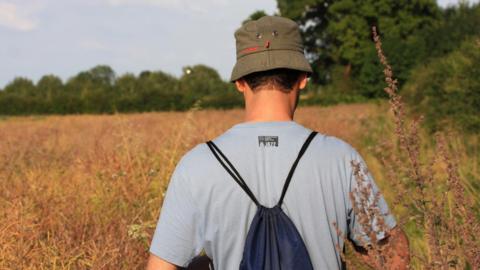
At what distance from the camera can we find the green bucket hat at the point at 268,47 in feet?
6.75

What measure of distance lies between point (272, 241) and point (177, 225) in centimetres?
32

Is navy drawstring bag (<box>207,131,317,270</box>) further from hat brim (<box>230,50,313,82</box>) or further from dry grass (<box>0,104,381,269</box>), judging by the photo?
dry grass (<box>0,104,381,269</box>)

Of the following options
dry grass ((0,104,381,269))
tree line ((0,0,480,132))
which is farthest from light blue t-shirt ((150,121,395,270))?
tree line ((0,0,480,132))

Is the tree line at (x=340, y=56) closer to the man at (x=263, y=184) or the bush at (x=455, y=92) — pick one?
the bush at (x=455, y=92)

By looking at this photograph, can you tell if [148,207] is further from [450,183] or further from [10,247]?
[450,183]

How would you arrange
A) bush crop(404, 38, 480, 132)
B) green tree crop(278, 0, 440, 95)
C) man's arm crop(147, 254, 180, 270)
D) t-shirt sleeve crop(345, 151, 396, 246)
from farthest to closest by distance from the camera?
green tree crop(278, 0, 440, 95)
bush crop(404, 38, 480, 132)
man's arm crop(147, 254, 180, 270)
t-shirt sleeve crop(345, 151, 396, 246)

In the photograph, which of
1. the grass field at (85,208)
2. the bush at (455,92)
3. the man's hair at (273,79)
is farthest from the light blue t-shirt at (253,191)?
the bush at (455,92)

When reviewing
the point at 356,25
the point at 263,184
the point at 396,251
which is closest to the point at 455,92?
the point at 396,251

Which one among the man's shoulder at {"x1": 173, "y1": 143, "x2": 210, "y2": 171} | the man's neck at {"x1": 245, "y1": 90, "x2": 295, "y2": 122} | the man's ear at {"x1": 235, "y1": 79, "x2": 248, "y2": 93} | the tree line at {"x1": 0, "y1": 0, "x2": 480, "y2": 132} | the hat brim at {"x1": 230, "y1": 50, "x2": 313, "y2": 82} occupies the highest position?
the tree line at {"x1": 0, "y1": 0, "x2": 480, "y2": 132}

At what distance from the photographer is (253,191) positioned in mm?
1990

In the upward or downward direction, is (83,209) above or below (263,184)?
below

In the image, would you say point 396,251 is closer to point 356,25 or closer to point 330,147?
point 330,147

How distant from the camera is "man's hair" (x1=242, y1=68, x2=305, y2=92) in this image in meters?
2.07

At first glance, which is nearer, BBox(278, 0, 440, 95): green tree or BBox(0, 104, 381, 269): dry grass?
BBox(0, 104, 381, 269): dry grass
